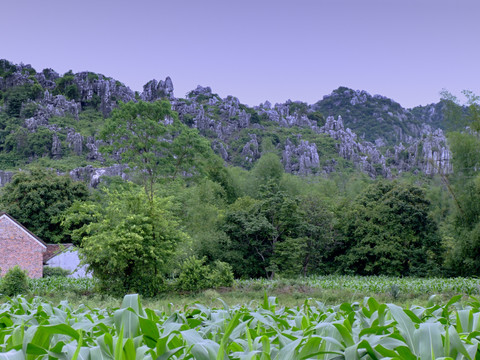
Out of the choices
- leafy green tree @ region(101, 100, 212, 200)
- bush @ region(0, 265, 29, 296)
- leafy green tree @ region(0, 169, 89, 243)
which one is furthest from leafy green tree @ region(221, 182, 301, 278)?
leafy green tree @ region(0, 169, 89, 243)

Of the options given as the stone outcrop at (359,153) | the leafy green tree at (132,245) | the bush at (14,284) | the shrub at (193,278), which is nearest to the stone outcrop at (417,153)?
the stone outcrop at (359,153)

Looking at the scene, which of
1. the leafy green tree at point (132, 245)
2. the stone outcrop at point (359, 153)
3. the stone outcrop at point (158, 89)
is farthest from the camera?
the stone outcrop at point (158, 89)

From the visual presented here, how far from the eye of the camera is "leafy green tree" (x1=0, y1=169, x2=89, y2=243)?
3275 cm

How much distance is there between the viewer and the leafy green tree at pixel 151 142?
28.7 meters

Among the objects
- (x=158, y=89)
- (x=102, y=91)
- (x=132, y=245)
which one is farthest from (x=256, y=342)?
(x=158, y=89)

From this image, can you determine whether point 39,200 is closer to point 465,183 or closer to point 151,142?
point 151,142

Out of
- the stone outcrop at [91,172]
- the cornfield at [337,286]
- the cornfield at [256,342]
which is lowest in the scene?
the cornfield at [337,286]

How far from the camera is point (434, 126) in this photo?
137500 millimetres

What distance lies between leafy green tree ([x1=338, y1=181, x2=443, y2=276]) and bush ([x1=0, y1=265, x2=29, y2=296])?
18.9 m

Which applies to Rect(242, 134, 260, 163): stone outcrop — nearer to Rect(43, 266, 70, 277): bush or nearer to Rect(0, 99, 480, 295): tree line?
Rect(0, 99, 480, 295): tree line

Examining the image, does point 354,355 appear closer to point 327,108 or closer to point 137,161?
point 137,161

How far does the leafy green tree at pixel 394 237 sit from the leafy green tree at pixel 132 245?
14.7 m

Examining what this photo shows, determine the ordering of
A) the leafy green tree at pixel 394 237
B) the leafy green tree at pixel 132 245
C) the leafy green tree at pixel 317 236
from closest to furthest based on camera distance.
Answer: the leafy green tree at pixel 132 245, the leafy green tree at pixel 394 237, the leafy green tree at pixel 317 236

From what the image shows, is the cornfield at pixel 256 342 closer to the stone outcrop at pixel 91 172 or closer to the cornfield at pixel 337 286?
the cornfield at pixel 337 286
